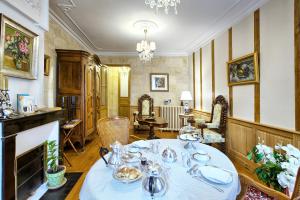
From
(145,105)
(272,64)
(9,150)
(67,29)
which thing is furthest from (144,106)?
(9,150)

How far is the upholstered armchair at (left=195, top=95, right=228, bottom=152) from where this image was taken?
10.5ft

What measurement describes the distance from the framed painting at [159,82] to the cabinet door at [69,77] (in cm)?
279

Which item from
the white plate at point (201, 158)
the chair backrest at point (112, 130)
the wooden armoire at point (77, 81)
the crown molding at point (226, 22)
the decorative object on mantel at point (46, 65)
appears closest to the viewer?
the white plate at point (201, 158)

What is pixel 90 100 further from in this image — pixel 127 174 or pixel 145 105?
pixel 127 174

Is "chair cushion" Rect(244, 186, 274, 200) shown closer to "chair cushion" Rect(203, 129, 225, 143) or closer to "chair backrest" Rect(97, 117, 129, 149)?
"chair backrest" Rect(97, 117, 129, 149)

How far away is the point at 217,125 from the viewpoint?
3.51 metres

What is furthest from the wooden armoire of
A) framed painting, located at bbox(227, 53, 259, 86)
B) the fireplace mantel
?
framed painting, located at bbox(227, 53, 259, 86)

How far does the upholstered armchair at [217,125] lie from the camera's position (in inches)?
126

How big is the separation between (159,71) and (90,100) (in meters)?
2.76

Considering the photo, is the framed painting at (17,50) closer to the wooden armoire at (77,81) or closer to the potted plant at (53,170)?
the potted plant at (53,170)

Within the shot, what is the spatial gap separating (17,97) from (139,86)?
412 centimetres

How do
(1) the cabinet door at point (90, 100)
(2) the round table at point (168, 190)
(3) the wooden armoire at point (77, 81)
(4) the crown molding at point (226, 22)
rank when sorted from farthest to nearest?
1. (1) the cabinet door at point (90, 100)
2. (3) the wooden armoire at point (77, 81)
3. (4) the crown molding at point (226, 22)
4. (2) the round table at point (168, 190)

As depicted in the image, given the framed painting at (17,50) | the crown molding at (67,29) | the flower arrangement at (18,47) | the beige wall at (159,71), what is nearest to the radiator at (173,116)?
the beige wall at (159,71)

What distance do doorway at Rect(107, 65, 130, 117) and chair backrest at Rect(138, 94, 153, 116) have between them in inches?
72.1
